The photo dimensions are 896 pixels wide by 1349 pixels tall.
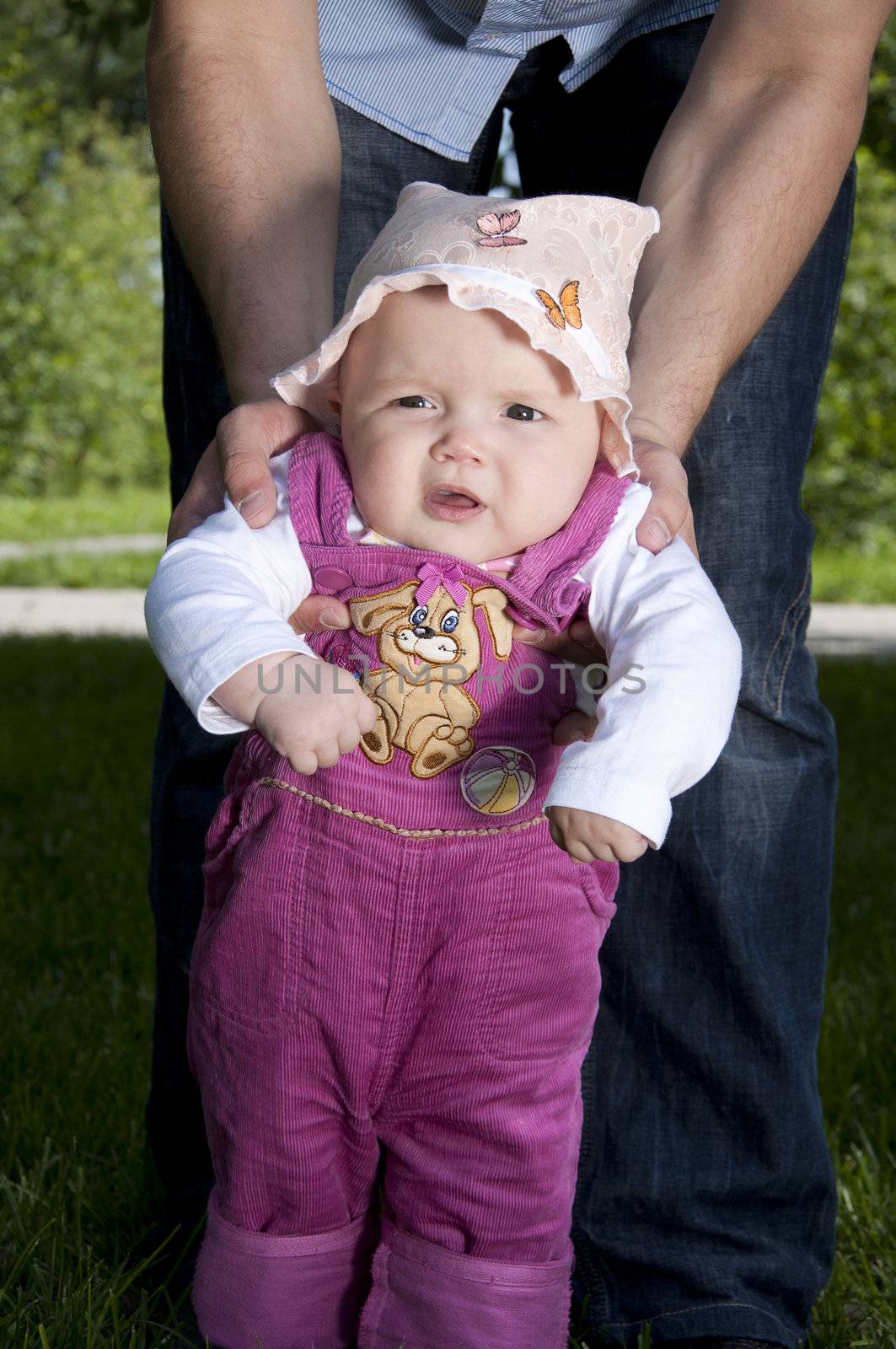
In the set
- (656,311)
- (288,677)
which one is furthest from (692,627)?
(656,311)

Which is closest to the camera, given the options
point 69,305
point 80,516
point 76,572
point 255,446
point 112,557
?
Result: point 255,446

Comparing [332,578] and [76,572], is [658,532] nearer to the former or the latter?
[332,578]

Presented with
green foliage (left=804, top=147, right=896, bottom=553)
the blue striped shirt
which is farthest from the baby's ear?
green foliage (left=804, top=147, right=896, bottom=553)

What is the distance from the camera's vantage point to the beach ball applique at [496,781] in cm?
147

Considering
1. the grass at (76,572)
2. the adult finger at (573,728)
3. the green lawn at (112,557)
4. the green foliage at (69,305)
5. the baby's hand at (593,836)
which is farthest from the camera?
the green foliage at (69,305)

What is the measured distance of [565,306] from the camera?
1455mm

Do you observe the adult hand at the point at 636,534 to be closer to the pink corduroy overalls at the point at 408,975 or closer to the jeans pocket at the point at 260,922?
the pink corduroy overalls at the point at 408,975

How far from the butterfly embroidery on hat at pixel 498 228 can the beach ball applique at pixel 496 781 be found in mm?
501

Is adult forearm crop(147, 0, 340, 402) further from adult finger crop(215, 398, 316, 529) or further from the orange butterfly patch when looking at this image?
the orange butterfly patch

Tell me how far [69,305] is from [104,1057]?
49.5 feet

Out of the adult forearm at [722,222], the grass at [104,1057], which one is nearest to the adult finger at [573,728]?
the adult forearm at [722,222]

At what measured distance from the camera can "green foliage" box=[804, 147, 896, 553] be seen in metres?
13.2

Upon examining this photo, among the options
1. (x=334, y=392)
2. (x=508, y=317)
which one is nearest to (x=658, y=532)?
(x=508, y=317)

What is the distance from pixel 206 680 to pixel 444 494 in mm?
308
